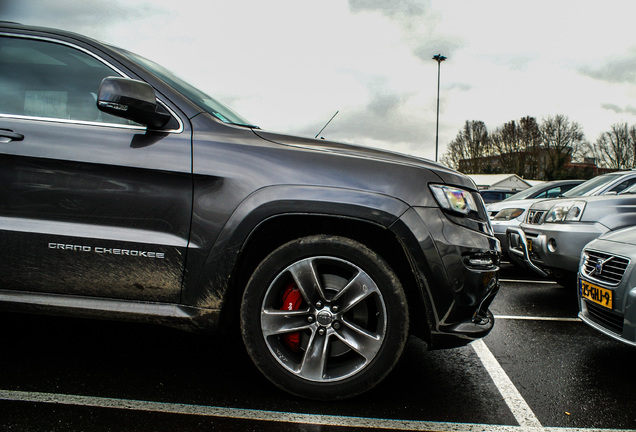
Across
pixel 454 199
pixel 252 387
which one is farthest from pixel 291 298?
pixel 454 199

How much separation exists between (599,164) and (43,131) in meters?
75.0

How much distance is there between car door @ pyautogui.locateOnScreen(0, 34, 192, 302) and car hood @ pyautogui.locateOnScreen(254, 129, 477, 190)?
1.55ft

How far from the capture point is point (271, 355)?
244 cm

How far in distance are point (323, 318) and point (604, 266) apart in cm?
201

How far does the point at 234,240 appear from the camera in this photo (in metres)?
2.38

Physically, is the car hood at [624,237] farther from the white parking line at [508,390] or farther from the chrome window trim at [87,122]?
the chrome window trim at [87,122]

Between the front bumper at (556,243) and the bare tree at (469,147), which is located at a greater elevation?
the bare tree at (469,147)

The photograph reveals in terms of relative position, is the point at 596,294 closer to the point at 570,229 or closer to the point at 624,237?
the point at 624,237

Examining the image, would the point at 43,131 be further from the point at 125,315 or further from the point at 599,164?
the point at 599,164

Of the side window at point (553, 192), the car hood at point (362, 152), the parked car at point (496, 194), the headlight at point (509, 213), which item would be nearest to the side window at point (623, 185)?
the headlight at point (509, 213)

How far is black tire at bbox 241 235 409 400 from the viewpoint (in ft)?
7.85

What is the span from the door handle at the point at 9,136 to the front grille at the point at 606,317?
348cm

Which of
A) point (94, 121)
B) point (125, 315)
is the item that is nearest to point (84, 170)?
point (94, 121)

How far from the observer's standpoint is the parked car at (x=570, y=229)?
14.9ft
